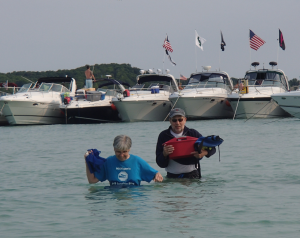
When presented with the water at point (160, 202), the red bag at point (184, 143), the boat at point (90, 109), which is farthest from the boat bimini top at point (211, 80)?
the red bag at point (184, 143)

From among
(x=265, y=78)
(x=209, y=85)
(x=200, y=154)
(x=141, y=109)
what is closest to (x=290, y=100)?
(x=265, y=78)

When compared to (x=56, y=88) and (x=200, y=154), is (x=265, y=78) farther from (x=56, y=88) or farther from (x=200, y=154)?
(x=200, y=154)

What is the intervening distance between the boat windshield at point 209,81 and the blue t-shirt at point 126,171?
84.7 ft

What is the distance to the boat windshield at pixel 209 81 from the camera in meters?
33.1

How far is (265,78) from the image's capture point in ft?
109

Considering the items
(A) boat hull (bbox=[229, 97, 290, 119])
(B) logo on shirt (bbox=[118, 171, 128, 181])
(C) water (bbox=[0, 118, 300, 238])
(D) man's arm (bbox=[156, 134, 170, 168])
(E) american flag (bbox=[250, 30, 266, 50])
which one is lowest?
(C) water (bbox=[0, 118, 300, 238])

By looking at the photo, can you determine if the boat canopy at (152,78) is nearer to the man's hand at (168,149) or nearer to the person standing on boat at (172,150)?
the person standing on boat at (172,150)

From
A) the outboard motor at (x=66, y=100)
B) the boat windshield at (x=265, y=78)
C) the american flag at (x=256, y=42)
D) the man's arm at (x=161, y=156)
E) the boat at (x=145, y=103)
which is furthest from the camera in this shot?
the boat windshield at (x=265, y=78)

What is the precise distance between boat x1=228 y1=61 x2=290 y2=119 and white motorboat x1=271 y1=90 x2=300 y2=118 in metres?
2.58

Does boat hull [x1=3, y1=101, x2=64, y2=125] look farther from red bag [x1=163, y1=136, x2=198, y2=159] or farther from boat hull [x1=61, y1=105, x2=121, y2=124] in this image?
red bag [x1=163, y1=136, x2=198, y2=159]

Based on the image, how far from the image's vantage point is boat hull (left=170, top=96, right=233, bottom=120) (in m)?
30.9

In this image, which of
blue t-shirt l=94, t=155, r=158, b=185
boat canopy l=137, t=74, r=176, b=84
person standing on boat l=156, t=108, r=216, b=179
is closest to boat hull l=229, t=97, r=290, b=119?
boat canopy l=137, t=74, r=176, b=84

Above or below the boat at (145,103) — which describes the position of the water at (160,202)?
below

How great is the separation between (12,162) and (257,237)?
9.97m
